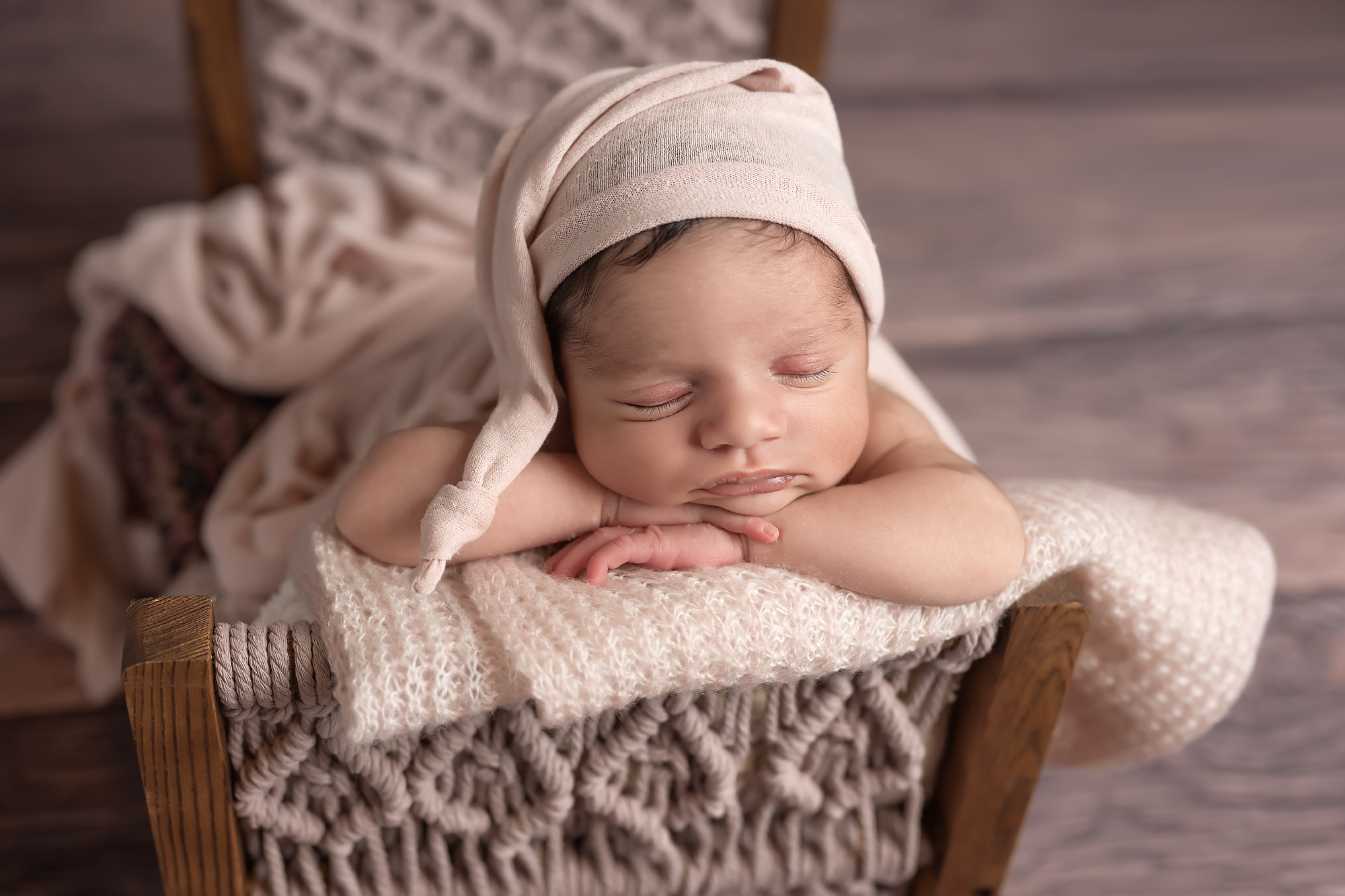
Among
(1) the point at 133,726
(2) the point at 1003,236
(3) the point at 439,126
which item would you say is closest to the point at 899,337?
(2) the point at 1003,236

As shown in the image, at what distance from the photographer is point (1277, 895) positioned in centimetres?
130

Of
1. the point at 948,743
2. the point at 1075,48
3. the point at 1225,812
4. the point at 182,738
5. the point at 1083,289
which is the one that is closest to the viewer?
the point at 182,738

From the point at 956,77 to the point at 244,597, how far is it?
81.7 inches

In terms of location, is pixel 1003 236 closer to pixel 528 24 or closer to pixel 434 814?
pixel 528 24

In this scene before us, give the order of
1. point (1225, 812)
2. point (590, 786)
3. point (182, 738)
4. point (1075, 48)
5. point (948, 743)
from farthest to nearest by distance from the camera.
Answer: point (1075, 48)
point (1225, 812)
point (948, 743)
point (590, 786)
point (182, 738)

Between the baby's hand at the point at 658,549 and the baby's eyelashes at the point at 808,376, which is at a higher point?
the baby's eyelashes at the point at 808,376

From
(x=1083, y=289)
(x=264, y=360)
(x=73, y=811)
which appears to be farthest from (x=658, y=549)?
(x=1083, y=289)

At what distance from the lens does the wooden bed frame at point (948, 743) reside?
65 cm

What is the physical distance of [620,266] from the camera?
71 centimetres

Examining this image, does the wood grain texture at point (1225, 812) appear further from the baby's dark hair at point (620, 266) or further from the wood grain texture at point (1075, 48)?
the wood grain texture at point (1075, 48)

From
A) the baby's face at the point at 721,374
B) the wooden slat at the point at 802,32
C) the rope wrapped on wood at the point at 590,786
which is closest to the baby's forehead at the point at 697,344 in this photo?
the baby's face at the point at 721,374

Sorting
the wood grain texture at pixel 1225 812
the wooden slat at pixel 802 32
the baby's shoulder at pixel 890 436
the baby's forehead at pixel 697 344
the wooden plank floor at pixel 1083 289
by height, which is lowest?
the wood grain texture at pixel 1225 812

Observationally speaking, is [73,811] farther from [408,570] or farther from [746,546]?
[746,546]

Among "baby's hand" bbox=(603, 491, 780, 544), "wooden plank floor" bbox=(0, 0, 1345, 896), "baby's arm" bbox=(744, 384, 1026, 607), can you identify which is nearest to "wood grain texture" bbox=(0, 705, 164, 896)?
"wooden plank floor" bbox=(0, 0, 1345, 896)
